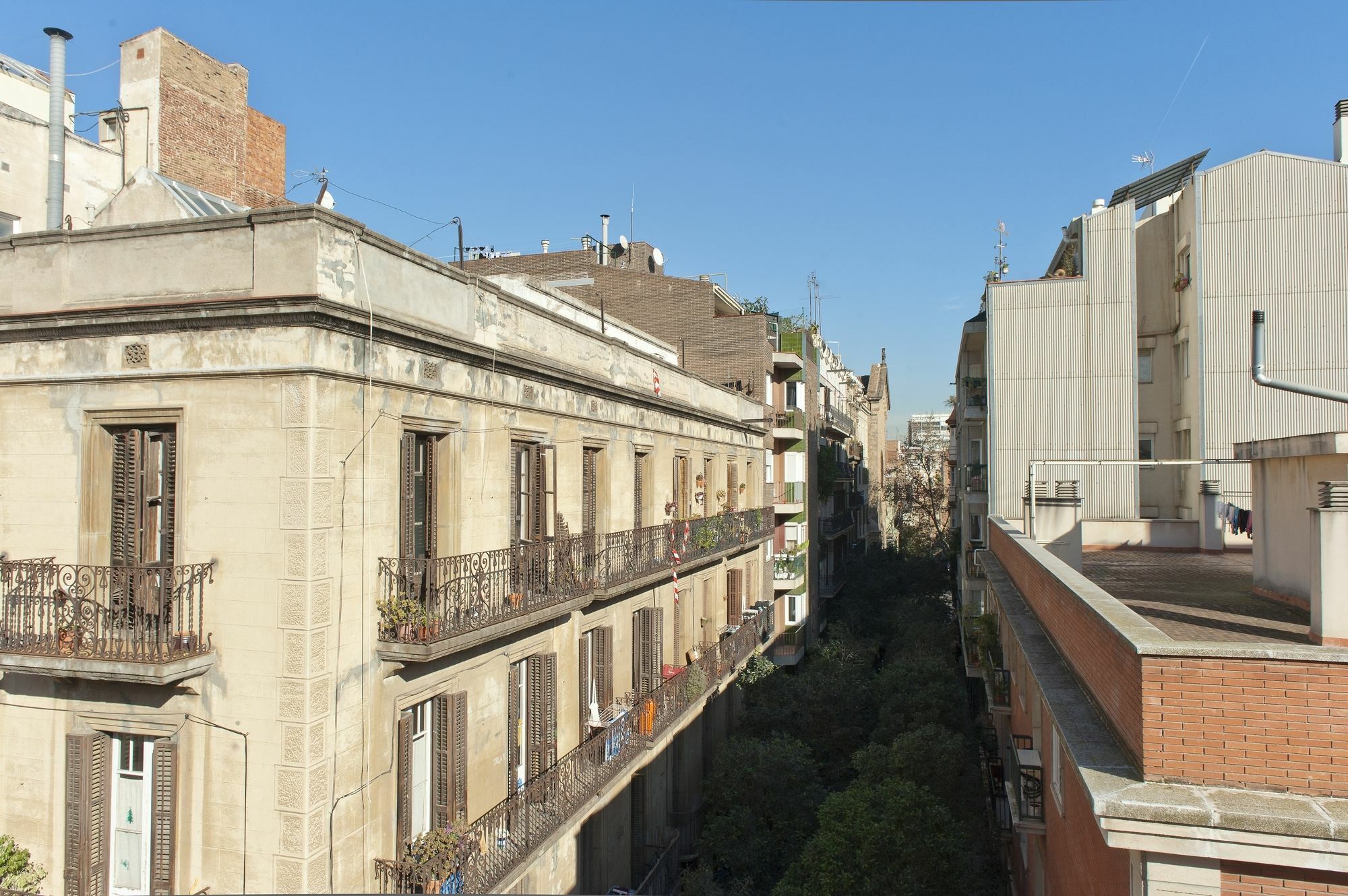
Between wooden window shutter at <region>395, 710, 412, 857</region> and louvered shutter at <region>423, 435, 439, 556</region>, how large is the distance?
215cm

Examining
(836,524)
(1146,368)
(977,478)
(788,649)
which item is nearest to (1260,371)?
(1146,368)

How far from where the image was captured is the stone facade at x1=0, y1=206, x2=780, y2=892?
9.02m

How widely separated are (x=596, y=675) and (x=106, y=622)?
30.4ft

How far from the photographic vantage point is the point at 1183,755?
607 centimetres

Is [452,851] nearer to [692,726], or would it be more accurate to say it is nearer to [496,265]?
[692,726]

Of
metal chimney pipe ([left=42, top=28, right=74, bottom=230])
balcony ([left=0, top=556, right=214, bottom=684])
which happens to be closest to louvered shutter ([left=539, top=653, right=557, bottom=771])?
balcony ([left=0, top=556, right=214, bottom=684])

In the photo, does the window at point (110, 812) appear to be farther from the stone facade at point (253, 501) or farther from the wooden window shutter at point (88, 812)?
the stone facade at point (253, 501)

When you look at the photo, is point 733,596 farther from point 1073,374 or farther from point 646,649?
point 1073,374

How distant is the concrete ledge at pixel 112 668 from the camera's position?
28.6 feet

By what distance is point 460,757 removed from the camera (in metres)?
11.6

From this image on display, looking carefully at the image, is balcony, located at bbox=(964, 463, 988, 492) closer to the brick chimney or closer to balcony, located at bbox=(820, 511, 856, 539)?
balcony, located at bbox=(820, 511, 856, 539)

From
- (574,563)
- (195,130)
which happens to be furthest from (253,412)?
(195,130)

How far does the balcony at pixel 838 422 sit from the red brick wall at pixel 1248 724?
3647 centimetres

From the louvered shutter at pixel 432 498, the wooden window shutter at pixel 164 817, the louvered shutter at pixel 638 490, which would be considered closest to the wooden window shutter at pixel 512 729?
the louvered shutter at pixel 432 498
